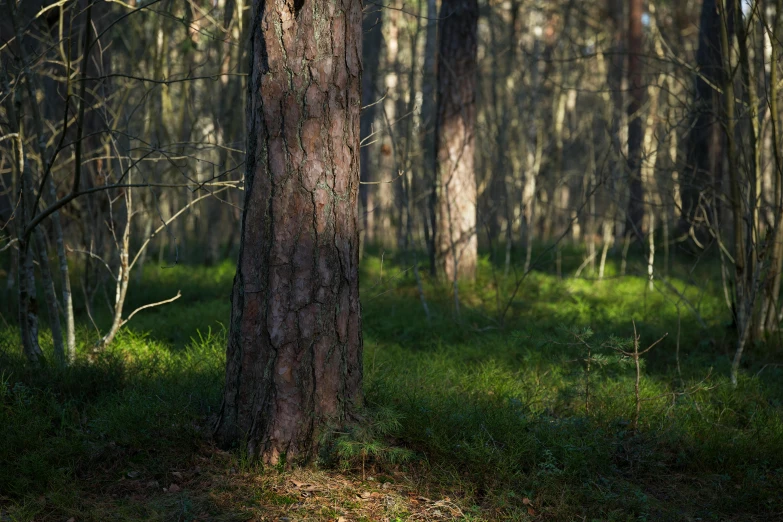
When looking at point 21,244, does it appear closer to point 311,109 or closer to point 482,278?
point 311,109

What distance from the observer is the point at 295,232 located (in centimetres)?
329

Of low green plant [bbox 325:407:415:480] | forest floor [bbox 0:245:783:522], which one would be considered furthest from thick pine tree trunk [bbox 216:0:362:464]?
forest floor [bbox 0:245:783:522]

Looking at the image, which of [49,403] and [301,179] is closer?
[301,179]

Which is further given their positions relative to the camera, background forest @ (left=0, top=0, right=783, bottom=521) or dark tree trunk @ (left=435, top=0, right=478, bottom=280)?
dark tree trunk @ (left=435, top=0, right=478, bottom=280)

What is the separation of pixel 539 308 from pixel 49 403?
4934mm

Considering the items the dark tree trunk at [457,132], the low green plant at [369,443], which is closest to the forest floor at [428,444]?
the low green plant at [369,443]

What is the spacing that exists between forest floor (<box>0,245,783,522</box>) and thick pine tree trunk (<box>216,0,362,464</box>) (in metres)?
0.28

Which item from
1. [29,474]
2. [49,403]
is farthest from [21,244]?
[29,474]

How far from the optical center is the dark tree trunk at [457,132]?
319 inches

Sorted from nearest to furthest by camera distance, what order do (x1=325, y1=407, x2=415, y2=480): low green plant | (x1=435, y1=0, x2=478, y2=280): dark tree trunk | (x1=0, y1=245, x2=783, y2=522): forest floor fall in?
(x1=0, y1=245, x2=783, y2=522): forest floor < (x1=325, y1=407, x2=415, y2=480): low green plant < (x1=435, y1=0, x2=478, y2=280): dark tree trunk

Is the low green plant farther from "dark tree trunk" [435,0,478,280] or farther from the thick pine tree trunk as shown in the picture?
"dark tree trunk" [435,0,478,280]

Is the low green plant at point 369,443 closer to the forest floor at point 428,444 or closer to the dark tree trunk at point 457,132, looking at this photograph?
the forest floor at point 428,444

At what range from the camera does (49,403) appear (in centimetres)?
391

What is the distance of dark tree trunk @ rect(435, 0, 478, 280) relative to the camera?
26.6ft
